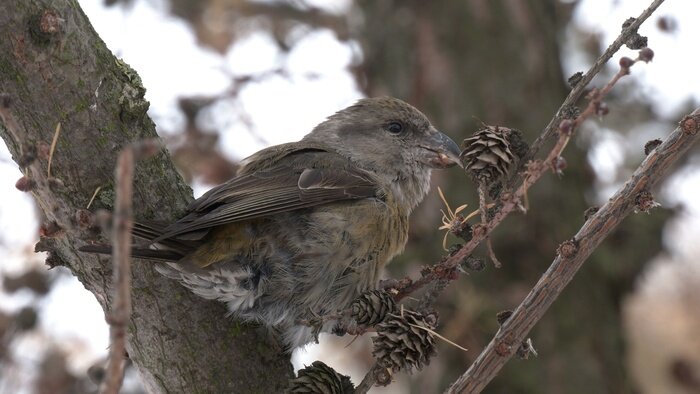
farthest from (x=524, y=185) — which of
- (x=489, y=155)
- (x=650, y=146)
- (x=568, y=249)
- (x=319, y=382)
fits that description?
(x=319, y=382)

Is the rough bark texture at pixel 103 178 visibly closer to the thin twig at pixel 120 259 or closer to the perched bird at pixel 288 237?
the perched bird at pixel 288 237

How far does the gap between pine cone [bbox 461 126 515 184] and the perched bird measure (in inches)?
36.1

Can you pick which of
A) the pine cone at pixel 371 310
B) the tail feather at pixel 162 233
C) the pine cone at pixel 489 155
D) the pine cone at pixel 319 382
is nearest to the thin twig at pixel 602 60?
the pine cone at pixel 489 155

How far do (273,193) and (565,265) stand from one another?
55.2 inches

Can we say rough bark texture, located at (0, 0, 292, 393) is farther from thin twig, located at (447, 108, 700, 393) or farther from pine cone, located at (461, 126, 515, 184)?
pine cone, located at (461, 126, 515, 184)

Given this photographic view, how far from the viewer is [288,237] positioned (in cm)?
342

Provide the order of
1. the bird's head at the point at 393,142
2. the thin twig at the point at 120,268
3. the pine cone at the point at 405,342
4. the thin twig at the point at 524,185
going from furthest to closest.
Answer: the bird's head at the point at 393,142 < the pine cone at the point at 405,342 < the thin twig at the point at 524,185 < the thin twig at the point at 120,268

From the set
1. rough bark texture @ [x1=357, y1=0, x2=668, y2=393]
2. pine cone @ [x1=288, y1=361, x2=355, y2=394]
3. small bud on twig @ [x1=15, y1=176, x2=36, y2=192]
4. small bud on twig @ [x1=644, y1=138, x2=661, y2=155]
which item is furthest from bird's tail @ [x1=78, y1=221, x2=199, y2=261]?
rough bark texture @ [x1=357, y1=0, x2=668, y2=393]

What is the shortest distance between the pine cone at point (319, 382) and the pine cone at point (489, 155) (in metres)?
0.88

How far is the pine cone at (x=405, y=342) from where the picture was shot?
2.70 metres

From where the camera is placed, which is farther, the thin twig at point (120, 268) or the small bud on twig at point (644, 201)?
the small bud on twig at point (644, 201)

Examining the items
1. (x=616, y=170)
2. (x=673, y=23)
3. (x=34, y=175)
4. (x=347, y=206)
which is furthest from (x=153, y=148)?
(x=616, y=170)

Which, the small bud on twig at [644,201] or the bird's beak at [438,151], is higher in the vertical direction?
the bird's beak at [438,151]

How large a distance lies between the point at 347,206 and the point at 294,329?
0.61m
